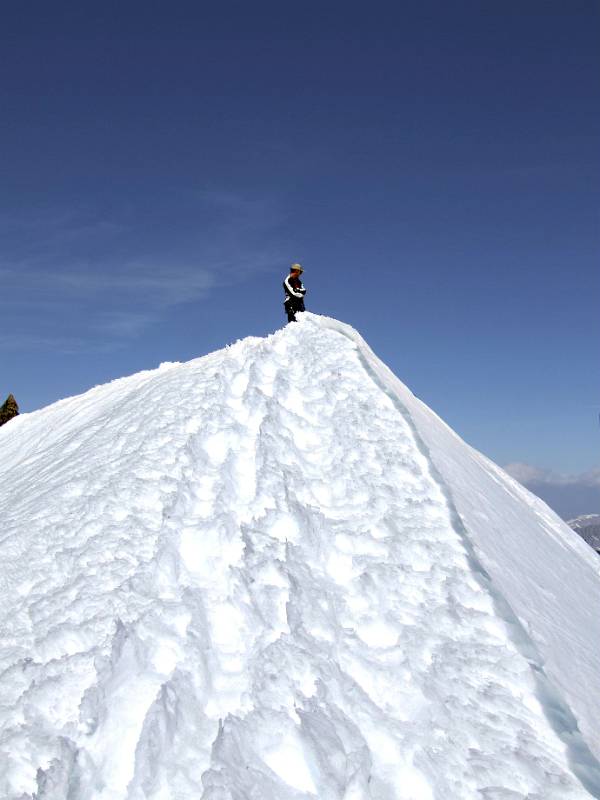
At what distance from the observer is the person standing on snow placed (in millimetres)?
15383

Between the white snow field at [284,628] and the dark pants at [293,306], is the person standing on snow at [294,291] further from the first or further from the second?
the white snow field at [284,628]

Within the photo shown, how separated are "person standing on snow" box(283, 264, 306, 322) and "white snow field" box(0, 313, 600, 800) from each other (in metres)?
7.76

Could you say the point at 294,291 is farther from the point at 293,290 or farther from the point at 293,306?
the point at 293,306

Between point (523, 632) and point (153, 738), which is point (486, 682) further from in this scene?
point (153, 738)

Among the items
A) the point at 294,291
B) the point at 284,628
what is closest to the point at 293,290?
the point at 294,291

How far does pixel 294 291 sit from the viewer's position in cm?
1540

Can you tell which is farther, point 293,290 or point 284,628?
point 293,290

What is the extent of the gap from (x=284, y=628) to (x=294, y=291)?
1166cm

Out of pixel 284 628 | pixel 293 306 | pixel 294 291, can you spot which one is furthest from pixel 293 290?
pixel 284 628

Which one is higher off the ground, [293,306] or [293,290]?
[293,290]

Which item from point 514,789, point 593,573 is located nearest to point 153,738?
point 514,789

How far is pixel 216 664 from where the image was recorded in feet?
14.9

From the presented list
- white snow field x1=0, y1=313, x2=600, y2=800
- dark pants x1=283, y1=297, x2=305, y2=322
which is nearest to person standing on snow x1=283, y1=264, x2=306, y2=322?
dark pants x1=283, y1=297, x2=305, y2=322

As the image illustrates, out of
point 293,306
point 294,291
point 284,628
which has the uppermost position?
point 294,291
